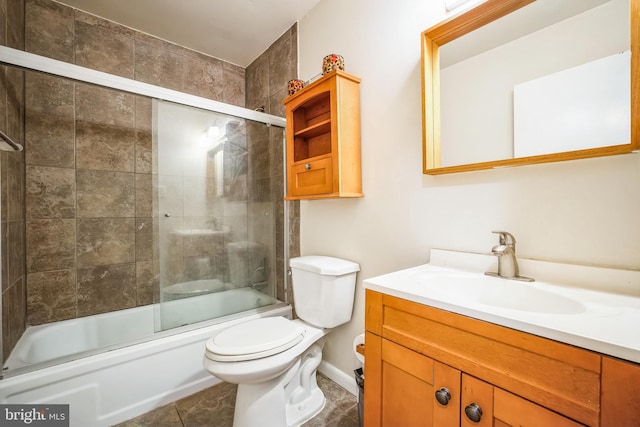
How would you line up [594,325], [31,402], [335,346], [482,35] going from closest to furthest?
[594,325]
[482,35]
[31,402]
[335,346]

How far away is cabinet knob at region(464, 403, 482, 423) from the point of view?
0.66 m

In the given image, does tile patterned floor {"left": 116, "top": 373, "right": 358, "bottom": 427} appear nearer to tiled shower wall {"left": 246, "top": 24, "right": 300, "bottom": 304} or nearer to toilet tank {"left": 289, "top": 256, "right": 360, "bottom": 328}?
toilet tank {"left": 289, "top": 256, "right": 360, "bottom": 328}

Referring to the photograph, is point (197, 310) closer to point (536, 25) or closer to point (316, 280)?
point (316, 280)

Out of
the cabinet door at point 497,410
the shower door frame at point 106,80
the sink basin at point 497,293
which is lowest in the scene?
the cabinet door at point 497,410

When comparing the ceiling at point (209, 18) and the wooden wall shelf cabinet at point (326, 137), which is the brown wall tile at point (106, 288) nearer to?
the wooden wall shelf cabinet at point (326, 137)

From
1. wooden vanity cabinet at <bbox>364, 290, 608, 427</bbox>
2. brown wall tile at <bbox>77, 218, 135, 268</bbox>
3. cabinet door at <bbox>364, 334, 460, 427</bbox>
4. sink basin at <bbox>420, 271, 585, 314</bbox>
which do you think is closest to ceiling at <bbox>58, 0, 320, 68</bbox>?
brown wall tile at <bbox>77, 218, 135, 268</bbox>

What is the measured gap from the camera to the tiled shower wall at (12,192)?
1.31 m

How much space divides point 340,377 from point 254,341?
743 mm

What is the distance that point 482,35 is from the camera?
3.55 feet

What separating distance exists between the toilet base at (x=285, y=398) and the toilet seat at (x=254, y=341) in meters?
0.17

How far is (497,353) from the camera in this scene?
0.64 m

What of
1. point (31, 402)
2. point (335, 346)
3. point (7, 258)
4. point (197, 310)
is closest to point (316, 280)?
point (335, 346)

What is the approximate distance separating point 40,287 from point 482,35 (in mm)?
2796

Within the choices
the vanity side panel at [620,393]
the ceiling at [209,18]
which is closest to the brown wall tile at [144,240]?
the ceiling at [209,18]
